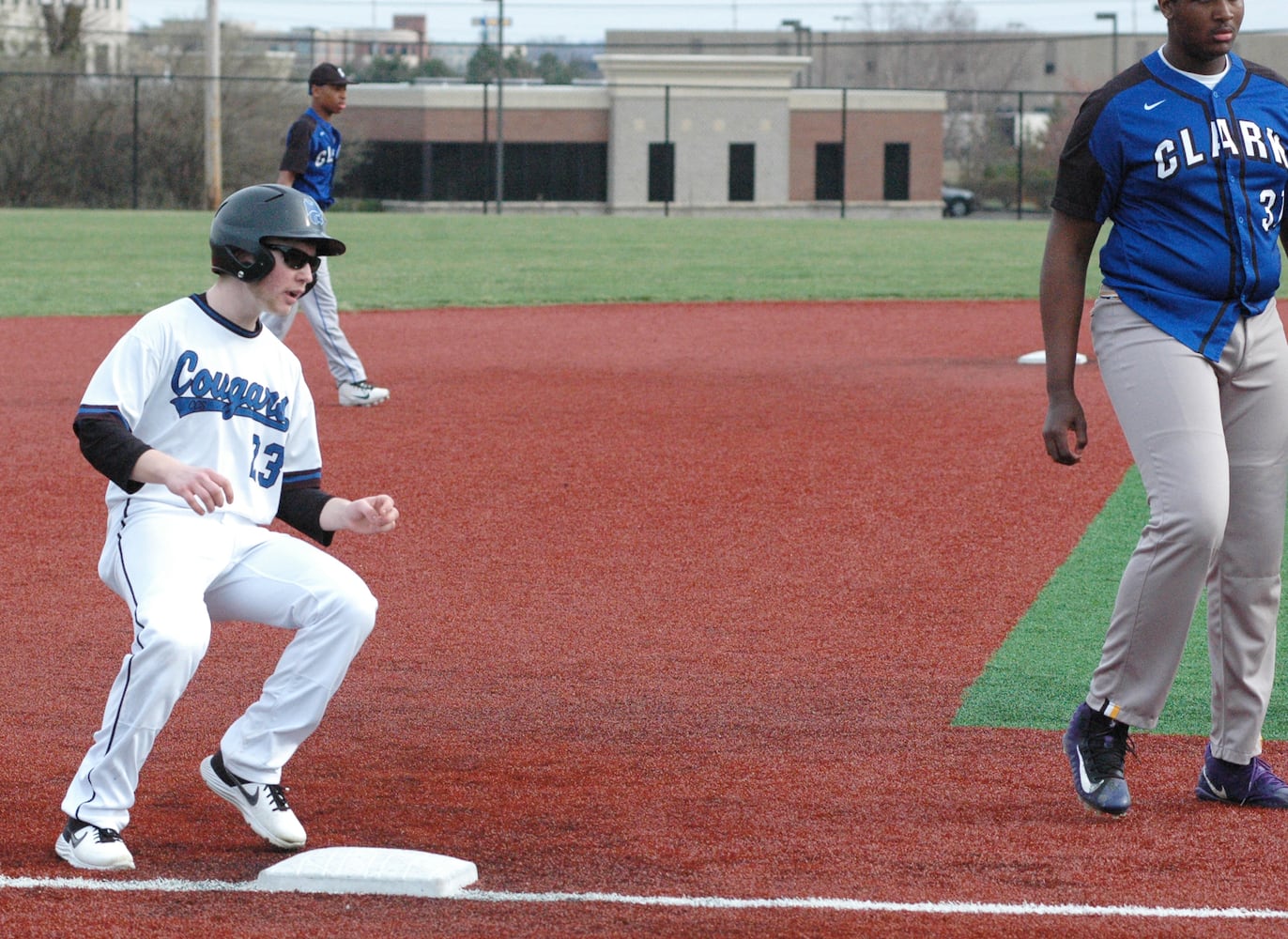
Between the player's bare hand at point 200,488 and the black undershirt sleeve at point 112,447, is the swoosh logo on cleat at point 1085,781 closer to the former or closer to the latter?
the player's bare hand at point 200,488

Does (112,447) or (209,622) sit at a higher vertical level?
(112,447)

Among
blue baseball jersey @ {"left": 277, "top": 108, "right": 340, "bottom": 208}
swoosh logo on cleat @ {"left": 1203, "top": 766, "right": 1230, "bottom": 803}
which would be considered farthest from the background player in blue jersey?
swoosh logo on cleat @ {"left": 1203, "top": 766, "right": 1230, "bottom": 803}

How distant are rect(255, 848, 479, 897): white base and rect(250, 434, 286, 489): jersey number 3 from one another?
92 centimetres

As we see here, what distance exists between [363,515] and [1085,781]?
Answer: 6.00 feet

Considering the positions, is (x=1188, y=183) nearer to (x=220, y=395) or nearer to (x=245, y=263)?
(x=245, y=263)

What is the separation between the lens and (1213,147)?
3.98 m

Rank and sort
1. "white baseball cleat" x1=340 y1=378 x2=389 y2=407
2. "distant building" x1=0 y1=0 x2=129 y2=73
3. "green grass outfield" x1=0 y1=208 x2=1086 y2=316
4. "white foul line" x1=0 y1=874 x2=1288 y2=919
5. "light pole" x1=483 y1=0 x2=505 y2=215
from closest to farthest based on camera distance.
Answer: "white foul line" x1=0 y1=874 x2=1288 y2=919 < "white baseball cleat" x1=340 y1=378 x2=389 y2=407 < "green grass outfield" x1=0 y1=208 x2=1086 y2=316 < "light pole" x1=483 y1=0 x2=505 y2=215 < "distant building" x1=0 y1=0 x2=129 y2=73

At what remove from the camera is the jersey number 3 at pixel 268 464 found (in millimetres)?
4082

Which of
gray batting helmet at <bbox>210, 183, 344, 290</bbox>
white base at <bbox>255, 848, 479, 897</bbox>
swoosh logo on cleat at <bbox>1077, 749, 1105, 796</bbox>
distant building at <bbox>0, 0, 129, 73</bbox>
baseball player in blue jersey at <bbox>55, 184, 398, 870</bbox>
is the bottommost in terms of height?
white base at <bbox>255, 848, 479, 897</bbox>

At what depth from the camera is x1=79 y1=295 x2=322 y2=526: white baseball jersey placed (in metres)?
3.87

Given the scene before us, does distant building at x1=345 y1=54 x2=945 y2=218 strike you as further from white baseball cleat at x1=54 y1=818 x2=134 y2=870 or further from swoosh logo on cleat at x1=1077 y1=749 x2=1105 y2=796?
white baseball cleat at x1=54 y1=818 x2=134 y2=870

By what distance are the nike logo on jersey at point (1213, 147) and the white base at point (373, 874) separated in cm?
225

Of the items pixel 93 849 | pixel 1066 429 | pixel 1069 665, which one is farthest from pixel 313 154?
pixel 93 849

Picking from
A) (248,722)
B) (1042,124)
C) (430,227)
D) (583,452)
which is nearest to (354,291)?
(583,452)
